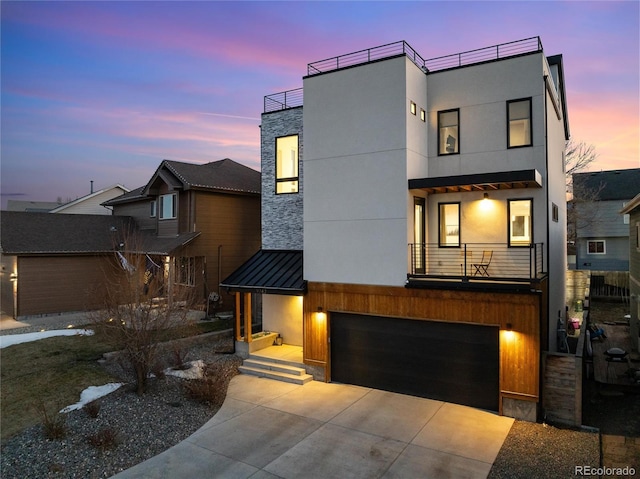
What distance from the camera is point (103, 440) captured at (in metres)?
7.71

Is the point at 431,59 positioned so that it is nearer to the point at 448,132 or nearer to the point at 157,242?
the point at 448,132

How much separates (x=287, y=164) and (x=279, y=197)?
1.31 metres

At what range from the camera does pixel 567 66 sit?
18625 millimetres

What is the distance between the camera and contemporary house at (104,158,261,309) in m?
19.8

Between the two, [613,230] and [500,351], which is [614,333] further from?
[613,230]

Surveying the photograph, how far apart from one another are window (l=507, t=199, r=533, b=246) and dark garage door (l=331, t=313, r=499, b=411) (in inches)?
115

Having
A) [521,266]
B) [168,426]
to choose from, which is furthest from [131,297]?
[521,266]

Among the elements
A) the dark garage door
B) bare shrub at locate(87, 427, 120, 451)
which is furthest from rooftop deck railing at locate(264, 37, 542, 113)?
bare shrub at locate(87, 427, 120, 451)

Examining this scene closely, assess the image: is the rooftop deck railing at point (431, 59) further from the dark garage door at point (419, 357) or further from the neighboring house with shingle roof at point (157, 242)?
the neighboring house with shingle roof at point (157, 242)

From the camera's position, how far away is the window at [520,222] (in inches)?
446

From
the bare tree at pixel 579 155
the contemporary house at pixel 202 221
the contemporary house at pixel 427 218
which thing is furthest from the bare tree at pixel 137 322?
the bare tree at pixel 579 155

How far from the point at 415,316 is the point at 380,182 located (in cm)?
387

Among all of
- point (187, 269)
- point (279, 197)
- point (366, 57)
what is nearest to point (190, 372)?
point (279, 197)

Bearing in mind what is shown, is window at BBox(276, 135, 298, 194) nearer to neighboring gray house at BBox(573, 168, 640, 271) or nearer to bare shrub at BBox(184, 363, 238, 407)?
bare shrub at BBox(184, 363, 238, 407)
